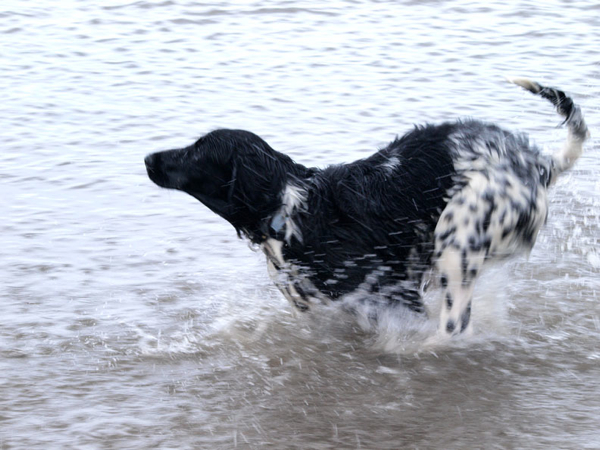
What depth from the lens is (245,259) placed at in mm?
5945

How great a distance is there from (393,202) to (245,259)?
172 cm

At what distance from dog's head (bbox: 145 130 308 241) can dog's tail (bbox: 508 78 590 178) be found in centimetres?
121

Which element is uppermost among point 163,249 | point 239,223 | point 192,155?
point 192,155

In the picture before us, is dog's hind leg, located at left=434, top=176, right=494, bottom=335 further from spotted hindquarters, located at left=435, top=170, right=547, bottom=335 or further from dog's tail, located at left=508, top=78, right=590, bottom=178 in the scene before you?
dog's tail, located at left=508, top=78, right=590, bottom=178

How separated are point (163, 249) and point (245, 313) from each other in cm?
109

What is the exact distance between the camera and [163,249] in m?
6.05

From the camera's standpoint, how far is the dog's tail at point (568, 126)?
14.9 ft

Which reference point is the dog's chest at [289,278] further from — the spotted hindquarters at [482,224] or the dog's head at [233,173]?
the spotted hindquarters at [482,224]

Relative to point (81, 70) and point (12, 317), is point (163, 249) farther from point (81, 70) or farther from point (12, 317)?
point (81, 70)

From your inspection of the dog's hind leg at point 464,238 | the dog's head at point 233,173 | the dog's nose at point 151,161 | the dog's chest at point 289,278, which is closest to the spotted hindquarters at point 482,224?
the dog's hind leg at point 464,238

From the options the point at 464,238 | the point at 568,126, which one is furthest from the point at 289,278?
the point at 568,126

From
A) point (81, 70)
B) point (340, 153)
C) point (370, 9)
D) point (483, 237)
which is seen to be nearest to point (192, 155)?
point (483, 237)

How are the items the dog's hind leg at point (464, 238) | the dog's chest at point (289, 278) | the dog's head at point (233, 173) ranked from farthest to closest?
the dog's chest at point (289, 278) < the dog's head at point (233, 173) < the dog's hind leg at point (464, 238)

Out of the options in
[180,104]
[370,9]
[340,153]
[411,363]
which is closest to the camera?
[411,363]
